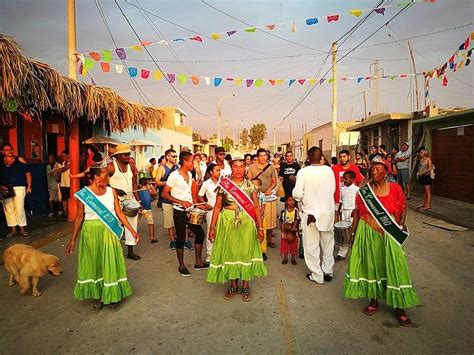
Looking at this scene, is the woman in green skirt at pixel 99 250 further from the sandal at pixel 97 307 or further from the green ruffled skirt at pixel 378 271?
the green ruffled skirt at pixel 378 271

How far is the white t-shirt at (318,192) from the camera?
15.8 ft

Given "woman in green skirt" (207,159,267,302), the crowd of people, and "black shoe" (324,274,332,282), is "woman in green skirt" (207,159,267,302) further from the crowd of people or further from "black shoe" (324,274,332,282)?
"black shoe" (324,274,332,282)

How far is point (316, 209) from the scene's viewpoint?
4840mm

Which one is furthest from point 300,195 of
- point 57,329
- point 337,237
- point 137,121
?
point 137,121

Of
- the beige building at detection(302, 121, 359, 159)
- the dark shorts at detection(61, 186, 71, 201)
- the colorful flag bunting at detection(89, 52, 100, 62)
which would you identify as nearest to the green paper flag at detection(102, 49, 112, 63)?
the colorful flag bunting at detection(89, 52, 100, 62)

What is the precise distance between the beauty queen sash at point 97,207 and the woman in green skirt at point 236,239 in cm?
118

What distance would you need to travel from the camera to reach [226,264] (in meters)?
4.31

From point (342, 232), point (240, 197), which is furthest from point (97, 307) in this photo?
point (342, 232)

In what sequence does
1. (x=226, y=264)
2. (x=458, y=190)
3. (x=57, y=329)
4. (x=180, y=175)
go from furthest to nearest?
(x=458, y=190)
(x=180, y=175)
(x=226, y=264)
(x=57, y=329)

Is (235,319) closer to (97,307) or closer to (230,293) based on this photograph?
(230,293)

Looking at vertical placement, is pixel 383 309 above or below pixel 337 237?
below

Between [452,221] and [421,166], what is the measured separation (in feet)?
7.27

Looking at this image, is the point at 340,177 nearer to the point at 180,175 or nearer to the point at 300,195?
the point at 300,195

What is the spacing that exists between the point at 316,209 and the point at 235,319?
1797 millimetres
